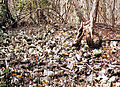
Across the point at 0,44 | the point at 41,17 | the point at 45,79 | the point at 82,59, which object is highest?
the point at 41,17

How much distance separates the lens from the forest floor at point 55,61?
157 inches

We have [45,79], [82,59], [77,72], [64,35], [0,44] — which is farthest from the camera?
[64,35]

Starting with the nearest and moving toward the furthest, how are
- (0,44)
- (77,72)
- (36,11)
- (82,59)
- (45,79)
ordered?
(45,79), (77,72), (82,59), (0,44), (36,11)

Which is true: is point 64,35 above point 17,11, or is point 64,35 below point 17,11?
below

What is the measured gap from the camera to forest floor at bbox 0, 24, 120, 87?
399cm

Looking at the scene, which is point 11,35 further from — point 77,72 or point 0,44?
point 77,72

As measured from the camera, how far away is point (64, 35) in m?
6.30

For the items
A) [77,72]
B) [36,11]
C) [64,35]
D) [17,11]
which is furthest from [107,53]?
[17,11]

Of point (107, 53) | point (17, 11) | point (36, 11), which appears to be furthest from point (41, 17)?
point (107, 53)

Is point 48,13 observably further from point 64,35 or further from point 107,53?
point 107,53

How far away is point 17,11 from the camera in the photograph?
831 centimetres

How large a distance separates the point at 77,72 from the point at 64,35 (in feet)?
7.46

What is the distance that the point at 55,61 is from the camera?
4871 mm

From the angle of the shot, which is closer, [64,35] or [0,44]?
[0,44]
